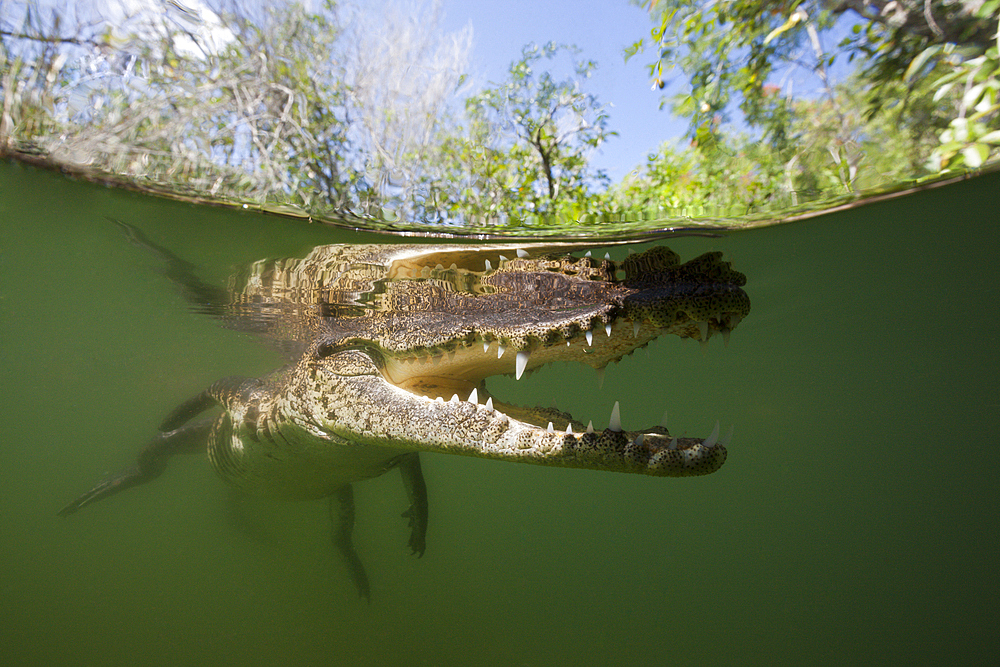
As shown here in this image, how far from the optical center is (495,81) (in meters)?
3.01

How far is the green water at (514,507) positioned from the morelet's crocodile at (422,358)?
737mm

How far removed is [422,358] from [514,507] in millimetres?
14657

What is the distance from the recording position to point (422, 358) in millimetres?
3055

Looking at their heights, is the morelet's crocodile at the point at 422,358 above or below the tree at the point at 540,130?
below

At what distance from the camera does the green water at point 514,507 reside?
19.2 ft

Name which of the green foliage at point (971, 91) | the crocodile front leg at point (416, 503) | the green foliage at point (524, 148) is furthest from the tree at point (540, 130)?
the crocodile front leg at point (416, 503)

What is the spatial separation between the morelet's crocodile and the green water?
29.0 inches

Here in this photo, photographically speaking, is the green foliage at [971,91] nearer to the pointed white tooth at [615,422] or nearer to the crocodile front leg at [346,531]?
the pointed white tooth at [615,422]

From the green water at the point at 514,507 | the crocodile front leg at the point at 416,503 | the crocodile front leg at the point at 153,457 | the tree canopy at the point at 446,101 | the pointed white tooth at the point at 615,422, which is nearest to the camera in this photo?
the pointed white tooth at the point at 615,422

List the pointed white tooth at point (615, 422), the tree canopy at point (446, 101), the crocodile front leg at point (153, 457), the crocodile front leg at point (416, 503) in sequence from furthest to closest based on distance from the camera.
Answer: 1. the crocodile front leg at point (153, 457)
2. the crocodile front leg at point (416, 503)
3. the tree canopy at point (446, 101)
4. the pointed white tooth at point (615, 422)

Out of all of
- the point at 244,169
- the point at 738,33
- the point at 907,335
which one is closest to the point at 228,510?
the point at 244,169

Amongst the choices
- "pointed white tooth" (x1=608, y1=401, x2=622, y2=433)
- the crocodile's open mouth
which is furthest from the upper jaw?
"pointed white tooth" (x1=608, y1=401, x2=622, y2=433)

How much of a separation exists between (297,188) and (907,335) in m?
17.0

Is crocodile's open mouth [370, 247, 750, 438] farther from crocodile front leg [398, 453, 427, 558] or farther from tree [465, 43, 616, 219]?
crocodile front leg [398, 453, 427, 558]
